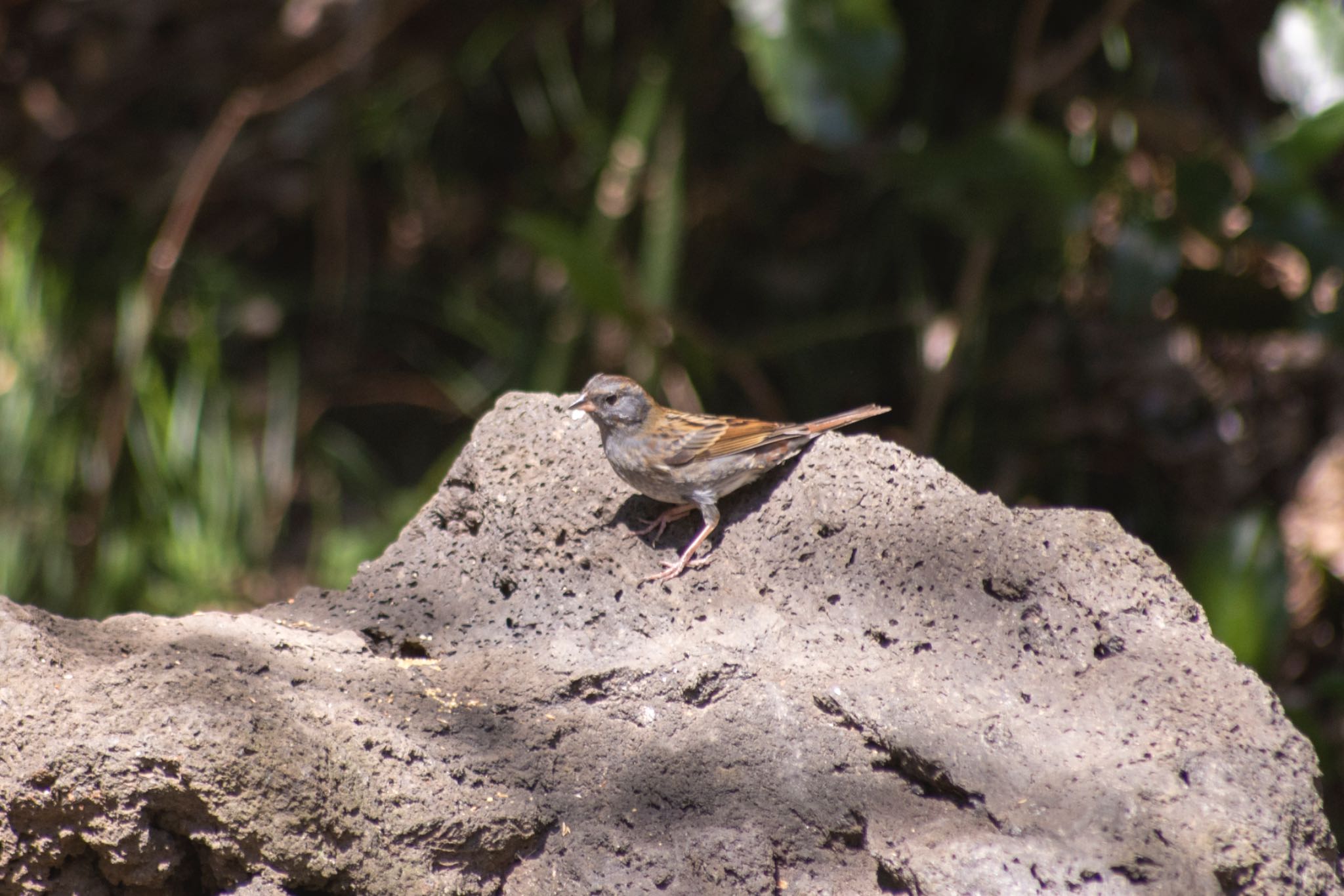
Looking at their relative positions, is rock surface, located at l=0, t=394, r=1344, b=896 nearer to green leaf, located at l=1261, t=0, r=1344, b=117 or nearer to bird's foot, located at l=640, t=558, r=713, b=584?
bird's foot, located at l=640, t=558, r=713, b=584

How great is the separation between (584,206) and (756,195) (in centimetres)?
95

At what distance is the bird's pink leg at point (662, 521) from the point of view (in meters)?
3.07

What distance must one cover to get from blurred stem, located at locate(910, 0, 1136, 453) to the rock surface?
9.02 ft

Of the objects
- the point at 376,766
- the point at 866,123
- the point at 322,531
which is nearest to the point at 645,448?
the point at 376,766

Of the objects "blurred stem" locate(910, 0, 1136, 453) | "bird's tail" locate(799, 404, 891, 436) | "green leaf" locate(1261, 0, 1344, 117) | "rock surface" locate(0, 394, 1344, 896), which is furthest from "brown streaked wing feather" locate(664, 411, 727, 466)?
"green leaf" locate(1261, 0, 1344, 117)

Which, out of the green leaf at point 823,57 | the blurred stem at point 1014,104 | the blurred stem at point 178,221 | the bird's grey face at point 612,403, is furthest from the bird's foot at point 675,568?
the blurred stem at point 178,221

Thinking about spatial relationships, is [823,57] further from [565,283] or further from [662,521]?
[565,283]

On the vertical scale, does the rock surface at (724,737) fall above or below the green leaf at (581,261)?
below

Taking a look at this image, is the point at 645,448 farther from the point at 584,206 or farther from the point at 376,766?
the point at 584,206

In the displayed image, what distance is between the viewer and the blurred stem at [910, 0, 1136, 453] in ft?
17.6

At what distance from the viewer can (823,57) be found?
15.3 ft

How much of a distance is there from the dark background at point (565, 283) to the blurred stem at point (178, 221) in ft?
0.07

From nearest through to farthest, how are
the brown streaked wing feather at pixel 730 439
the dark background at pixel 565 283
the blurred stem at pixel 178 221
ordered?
the brown streaked wing feather at pixel 730 439 → the dark background at pixel 565 283 → the blurred stem at pixel 178 221

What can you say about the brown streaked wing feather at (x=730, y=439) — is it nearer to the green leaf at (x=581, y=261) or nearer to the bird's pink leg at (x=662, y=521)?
the bird's pink leg at (x=662, y=521)
